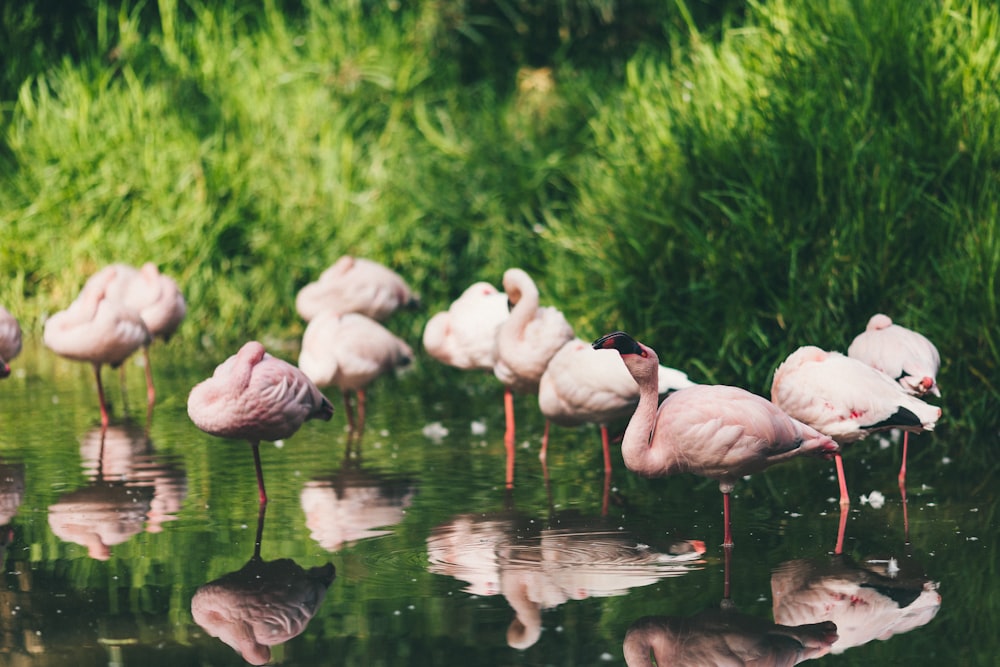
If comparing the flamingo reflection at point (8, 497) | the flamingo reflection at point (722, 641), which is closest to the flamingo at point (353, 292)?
the flamingo reflection at point (8, 497)

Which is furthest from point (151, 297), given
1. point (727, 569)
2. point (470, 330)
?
point (727, 569)

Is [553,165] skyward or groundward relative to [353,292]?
skyward

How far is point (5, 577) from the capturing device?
19.0 ft

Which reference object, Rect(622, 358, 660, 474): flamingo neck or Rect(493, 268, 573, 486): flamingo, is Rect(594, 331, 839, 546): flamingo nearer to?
Rect(622, 358, 660, 474): flamingo neck

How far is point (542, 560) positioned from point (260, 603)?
47.8 inches

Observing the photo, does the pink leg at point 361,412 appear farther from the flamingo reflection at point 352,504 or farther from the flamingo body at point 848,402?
the flamingo body at point 848,402

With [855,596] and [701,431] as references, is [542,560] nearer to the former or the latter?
[701,431]

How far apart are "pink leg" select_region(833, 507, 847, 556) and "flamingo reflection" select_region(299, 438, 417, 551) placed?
197 centimetres

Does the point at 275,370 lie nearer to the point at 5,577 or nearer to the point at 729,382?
the point at 5,577

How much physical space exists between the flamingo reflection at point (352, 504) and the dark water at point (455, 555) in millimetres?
24

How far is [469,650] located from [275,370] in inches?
114

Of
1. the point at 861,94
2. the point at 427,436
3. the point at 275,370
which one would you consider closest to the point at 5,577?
the point at 275,370

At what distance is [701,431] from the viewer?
19.9 ft

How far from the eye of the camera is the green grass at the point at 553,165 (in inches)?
358
